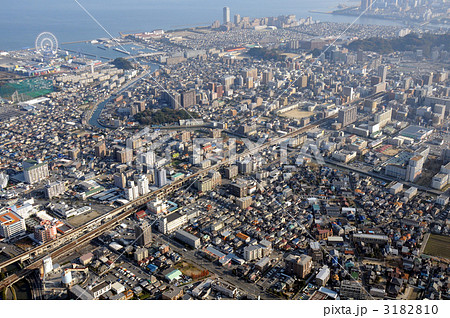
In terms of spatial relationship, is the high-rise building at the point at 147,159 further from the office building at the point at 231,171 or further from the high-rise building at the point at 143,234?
the high-rise building at the point at 143,234

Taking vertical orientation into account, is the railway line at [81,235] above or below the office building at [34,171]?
below

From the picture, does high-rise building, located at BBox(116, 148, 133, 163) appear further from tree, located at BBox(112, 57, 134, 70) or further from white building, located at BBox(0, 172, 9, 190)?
tree, located at BBox(112, 57, 134, 70)

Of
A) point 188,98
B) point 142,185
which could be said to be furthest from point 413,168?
point 188,98

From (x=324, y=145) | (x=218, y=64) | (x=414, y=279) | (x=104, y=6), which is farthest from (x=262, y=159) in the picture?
(x=104, y=6)

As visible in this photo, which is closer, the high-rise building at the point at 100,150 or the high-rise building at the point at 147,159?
the high-rise building at the point at 147,159

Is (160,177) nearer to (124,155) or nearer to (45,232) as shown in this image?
(124,155)

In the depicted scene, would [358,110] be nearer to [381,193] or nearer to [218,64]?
[381,193]

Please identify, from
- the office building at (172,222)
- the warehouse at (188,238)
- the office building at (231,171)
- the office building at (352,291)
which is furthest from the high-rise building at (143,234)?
the office building at (352,291)
